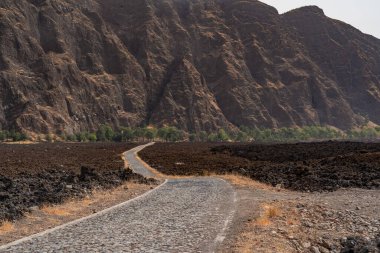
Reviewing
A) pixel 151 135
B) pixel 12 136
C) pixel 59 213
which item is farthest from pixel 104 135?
pixel 59 213

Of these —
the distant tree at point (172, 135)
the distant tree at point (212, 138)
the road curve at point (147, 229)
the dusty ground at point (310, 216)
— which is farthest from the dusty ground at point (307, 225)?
the distant tree at point (212, 138)

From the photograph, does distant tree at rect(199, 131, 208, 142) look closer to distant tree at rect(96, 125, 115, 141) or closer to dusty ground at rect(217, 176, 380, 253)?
distant tree at rect(96, 125, 115, 141)

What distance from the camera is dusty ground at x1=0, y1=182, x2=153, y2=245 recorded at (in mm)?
16016

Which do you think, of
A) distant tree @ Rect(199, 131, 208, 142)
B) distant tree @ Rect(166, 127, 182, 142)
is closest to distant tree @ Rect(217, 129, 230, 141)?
distant tree @ Rect(199, 131, 208, 142)

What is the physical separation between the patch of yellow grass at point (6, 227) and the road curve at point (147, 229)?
1758 millimetres

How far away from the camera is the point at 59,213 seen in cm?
1977

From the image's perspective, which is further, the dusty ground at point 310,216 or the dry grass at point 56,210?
the dry grass at point 56,210

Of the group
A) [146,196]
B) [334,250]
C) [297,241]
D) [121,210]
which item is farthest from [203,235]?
[146,196]

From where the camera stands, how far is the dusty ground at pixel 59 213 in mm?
16016

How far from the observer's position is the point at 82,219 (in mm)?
17766

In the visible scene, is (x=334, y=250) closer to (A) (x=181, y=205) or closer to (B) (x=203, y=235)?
(B) (x=203, y=235)

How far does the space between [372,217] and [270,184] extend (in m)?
13.6

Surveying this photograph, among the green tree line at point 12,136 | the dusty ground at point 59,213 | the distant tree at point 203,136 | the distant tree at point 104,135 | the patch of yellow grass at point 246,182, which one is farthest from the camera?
the distant tree at point 203,136

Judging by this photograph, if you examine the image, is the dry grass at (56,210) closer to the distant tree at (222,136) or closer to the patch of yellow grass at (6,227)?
the patch of yellow grass at (6,227)
